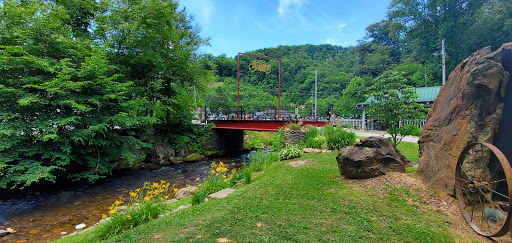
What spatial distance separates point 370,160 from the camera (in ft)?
17.1

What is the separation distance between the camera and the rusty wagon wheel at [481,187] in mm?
3195

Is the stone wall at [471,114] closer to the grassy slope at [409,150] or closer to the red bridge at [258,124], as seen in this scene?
the grassy slope at [409,150]

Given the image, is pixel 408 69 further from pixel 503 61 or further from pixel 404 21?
pixel 503 61

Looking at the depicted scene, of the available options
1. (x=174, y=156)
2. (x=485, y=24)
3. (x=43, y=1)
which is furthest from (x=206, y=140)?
(x=485, y=24)

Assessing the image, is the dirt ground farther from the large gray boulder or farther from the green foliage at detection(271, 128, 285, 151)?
the green foliage at detection(271, 128, 285, 151)

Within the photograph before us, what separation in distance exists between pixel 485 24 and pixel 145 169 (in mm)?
33610

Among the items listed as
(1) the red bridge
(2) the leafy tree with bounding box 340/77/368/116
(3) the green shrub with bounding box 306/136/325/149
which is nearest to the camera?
(3) the green shrub with bounding box 306/136/325/149

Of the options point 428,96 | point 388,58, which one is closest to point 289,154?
point 428,96

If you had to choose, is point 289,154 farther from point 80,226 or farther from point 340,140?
point 80,226

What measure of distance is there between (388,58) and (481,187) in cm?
4709

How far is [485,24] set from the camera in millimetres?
22703

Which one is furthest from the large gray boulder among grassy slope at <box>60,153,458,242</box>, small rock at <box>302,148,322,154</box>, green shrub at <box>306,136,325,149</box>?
green shrub at <box>306,136,325,149</box>

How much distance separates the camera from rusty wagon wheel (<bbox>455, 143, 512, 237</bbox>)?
320cm

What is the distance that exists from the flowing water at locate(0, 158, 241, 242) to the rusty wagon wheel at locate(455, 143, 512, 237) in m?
8.40
